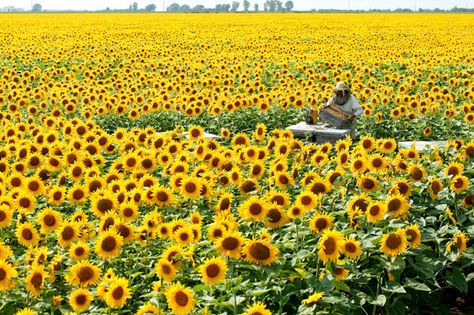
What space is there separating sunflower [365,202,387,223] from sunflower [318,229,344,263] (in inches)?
26.1

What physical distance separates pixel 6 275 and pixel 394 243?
2.55 metres

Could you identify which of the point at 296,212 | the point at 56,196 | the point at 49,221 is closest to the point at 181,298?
the point at 296,212

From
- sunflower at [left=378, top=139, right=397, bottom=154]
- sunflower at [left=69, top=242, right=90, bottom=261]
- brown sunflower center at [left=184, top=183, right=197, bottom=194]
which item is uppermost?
sunflower at [left=378, top=139, right=397, bottom=154]

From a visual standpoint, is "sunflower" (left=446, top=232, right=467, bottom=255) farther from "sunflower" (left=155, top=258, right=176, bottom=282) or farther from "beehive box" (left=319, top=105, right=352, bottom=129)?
"beehive box" (left=319, top=105, right=352, bottom=129)

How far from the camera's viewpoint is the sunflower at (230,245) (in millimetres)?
4039

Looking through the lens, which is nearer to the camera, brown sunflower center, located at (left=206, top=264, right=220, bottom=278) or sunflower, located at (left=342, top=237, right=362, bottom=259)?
brown sunflower center, located at (left=206, top=264, right=220, bottom=278)

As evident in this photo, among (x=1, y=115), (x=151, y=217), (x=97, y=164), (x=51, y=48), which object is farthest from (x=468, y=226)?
(x=51, y=48)

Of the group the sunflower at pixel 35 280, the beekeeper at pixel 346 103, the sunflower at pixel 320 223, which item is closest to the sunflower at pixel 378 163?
the sunflower at pixel 320 223

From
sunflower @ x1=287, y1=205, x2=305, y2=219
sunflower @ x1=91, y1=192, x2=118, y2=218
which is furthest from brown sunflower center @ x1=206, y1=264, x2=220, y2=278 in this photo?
sunflower @ x1=91, y1=192, x2=118, y2=218

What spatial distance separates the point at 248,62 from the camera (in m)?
20.9

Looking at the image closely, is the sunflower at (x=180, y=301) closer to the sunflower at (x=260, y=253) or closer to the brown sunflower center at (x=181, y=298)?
the brown sunflower center at (x=181, y=298)

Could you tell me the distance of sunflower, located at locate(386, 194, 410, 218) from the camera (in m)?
4.77

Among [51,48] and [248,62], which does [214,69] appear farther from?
[51,48]

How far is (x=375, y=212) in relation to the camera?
4676 millimetres
